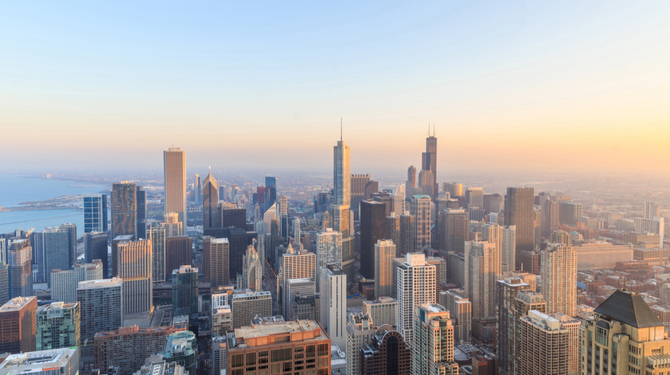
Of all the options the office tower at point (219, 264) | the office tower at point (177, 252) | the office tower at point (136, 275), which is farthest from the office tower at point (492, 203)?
the office tower at point (136, 275)

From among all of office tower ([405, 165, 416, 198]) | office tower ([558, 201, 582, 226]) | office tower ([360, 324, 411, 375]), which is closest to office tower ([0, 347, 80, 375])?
office tower ([360, 324, 411, 375])

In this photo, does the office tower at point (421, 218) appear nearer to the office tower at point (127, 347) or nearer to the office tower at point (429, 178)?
the office tower at point (429, 178)

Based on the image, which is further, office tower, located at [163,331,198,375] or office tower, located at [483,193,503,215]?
office tower, located at [483,193,503,215]

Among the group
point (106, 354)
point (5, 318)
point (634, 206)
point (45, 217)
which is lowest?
point (106, 354)

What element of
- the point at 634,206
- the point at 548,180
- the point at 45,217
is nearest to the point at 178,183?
the point at 45,217

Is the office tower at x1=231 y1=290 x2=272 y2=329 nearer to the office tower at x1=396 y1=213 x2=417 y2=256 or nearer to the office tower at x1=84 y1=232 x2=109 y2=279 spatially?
the office tower at x1=396 y1=213 x2=417 y2=256

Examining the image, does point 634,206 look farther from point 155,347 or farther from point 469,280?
point 155,347
